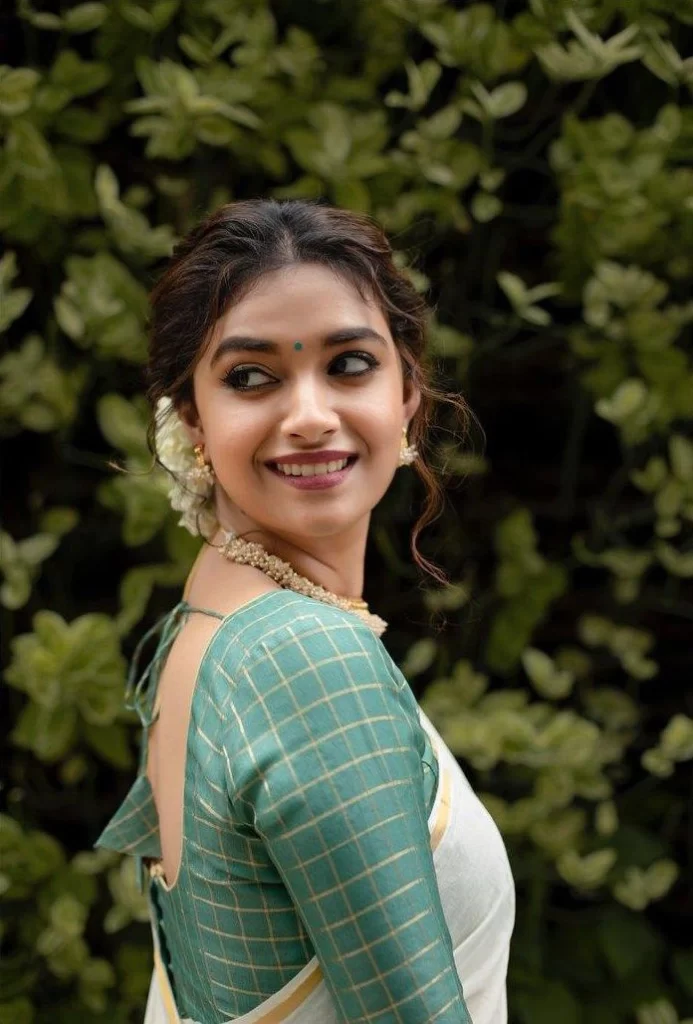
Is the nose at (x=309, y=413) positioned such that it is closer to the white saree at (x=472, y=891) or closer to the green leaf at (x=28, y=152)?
the white saree at (x=472, y=891)

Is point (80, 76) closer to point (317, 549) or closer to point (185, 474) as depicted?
point (185, 474)

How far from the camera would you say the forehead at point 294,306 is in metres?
0.93

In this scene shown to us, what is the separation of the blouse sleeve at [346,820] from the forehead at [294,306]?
253 millimetres

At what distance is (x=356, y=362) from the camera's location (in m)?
0.97

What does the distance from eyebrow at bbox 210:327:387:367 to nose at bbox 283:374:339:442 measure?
0.11 feet

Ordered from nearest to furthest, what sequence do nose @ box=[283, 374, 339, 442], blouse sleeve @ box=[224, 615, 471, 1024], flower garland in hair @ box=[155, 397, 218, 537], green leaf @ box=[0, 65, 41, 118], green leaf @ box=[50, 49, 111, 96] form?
blouse sleeve @ box=[224, 615, 471, 1024] → nose @ box=[283, 374, 339, 442] → flower garland in hair @ box=[155, 397, 218, 537] → green leaf @ box=[0, 65, 41, 118] → green leaf @ box=[50, 49, 111, 96]

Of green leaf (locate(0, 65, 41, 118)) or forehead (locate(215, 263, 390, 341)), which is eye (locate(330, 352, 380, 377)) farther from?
green leaf (locate(0, 65, 41, 118))

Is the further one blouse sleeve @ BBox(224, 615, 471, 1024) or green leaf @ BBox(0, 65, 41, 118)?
green leaf @ BBox(0, 65, 41, 118)

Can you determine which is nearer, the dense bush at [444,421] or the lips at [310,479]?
the lips at [310,479]

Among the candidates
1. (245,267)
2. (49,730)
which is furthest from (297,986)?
(49,730)

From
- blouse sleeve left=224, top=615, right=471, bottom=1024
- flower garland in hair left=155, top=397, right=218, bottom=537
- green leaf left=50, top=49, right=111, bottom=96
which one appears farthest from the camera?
green leaf left=50, top=49, right=111, bottom=96

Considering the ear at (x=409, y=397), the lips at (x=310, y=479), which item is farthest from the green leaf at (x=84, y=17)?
the lips at (x=310, y=479)

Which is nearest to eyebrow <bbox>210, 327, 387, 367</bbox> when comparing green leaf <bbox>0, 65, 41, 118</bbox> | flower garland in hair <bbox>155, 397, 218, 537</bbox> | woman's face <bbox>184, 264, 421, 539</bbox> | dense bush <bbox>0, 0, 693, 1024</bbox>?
woman's face <bbox>184, 264, 421, 539</bbox>

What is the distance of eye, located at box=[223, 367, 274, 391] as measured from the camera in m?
0.95
